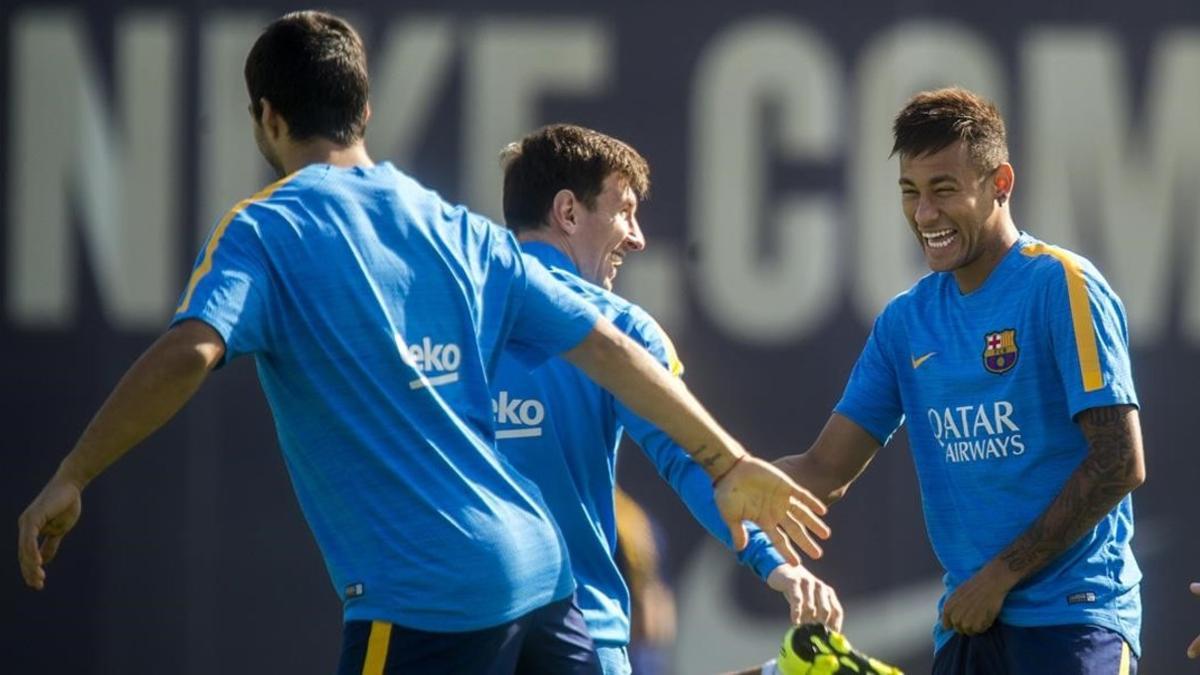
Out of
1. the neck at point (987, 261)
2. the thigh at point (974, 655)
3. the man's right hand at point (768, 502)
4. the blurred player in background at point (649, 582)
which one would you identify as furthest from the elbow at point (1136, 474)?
the blurred player in background at point (649, 582)

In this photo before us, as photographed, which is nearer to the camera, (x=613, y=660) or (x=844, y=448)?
(x=613, y=660)

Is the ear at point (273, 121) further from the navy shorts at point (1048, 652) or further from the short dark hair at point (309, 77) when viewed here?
the navy shorts at point (1048, 652)

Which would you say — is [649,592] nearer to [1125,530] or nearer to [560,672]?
[1125,530]

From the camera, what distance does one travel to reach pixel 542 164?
4.10 metres

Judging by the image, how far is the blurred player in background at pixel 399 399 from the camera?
3.01 meters

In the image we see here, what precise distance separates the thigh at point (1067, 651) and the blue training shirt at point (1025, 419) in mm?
22

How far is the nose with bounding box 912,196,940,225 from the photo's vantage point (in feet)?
12.9

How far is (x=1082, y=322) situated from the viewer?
3703 mm

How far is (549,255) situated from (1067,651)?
1.35m

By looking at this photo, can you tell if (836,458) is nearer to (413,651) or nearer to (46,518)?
(413,651)

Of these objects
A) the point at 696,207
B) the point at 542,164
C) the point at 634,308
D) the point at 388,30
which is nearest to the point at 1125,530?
the point at 634,308

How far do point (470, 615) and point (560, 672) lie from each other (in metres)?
0.29

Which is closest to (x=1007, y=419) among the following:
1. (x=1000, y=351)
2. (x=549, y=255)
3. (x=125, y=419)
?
(x=1000, y=351)

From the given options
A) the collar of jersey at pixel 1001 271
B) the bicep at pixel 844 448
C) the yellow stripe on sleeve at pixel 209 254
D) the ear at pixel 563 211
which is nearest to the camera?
the yellow stripe on sleeve at pixel 209 254
